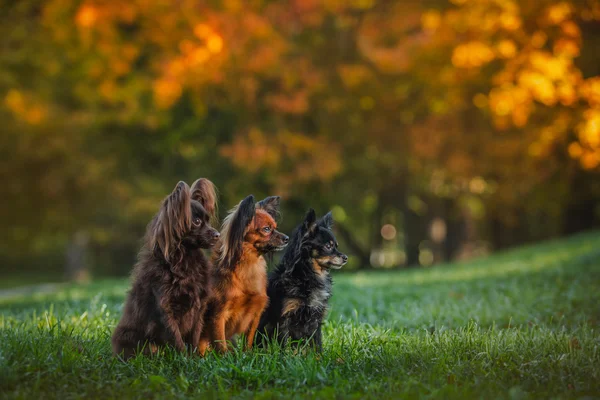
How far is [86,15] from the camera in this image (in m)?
13.6

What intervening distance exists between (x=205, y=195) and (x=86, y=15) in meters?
9.74

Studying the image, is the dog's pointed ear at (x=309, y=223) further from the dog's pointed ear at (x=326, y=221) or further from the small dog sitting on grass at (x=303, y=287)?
the dog's pointed ear at (x=326, y=221)

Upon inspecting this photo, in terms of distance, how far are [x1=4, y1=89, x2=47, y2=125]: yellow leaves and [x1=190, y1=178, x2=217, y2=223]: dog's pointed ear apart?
13004mm

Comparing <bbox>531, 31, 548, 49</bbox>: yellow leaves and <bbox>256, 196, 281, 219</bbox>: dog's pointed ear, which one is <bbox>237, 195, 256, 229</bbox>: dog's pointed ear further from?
<bbox>531, 31, 548, 49</bbox>: yellow leaves

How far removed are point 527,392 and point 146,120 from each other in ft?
48.9

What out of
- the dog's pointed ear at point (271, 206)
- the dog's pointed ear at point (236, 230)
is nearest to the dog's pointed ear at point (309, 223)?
the dog's pointed ear at point (271, 206)

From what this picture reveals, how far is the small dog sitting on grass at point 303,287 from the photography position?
554 centimetres

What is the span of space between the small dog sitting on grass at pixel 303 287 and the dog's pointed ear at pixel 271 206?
0.30m

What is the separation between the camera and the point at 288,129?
1780 cm

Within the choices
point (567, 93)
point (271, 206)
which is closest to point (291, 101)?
point (567, 93)

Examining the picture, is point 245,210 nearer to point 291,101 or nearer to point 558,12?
point 291,101

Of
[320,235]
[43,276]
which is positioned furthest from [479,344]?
[43,276]

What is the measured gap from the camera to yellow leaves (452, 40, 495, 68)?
55.6 ft

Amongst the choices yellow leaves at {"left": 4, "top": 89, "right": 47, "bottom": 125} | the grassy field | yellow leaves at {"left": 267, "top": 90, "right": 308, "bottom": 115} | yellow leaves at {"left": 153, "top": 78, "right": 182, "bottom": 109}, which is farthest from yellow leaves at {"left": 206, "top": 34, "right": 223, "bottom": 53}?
the grassy field
